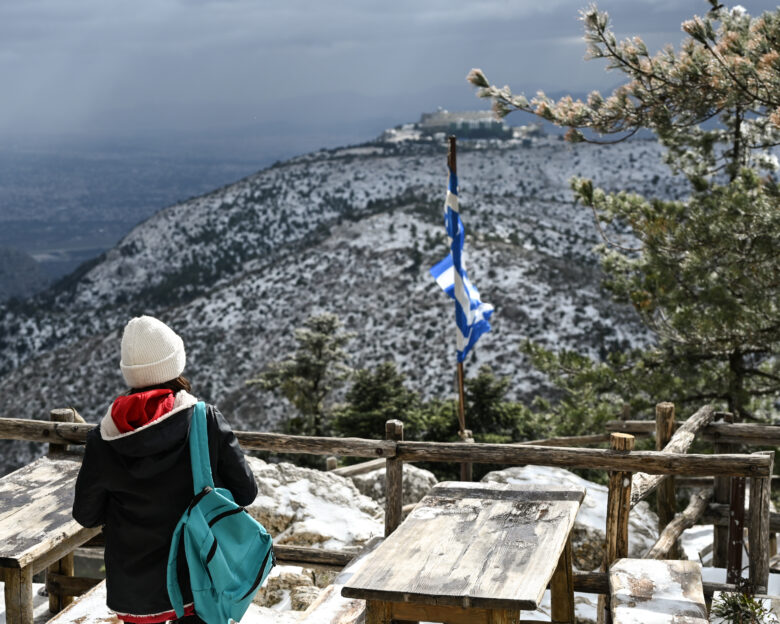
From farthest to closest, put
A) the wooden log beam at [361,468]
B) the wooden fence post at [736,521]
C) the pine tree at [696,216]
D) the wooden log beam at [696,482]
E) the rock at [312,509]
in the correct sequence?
the wooden log beam at [361,468], the wooden log beam at [696,482], the pine tree at [696,216], the rock at [312,509], the wooden fence post at [736,521]

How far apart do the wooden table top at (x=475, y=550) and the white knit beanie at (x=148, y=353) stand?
105 centimetres

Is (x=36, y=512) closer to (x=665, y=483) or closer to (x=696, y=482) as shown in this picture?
(x=665, y=483)

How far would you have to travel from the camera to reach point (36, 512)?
4398 millimetres

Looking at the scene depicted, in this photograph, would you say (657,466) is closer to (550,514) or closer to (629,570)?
(629,570)

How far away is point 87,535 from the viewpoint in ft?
14.4

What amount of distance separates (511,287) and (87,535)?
167ft

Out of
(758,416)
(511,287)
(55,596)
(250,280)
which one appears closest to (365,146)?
(250,280)

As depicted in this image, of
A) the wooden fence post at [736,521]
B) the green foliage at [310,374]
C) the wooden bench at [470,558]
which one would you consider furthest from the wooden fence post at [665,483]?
the green foliage at [310,374]

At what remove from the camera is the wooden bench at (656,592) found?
13.0 feet

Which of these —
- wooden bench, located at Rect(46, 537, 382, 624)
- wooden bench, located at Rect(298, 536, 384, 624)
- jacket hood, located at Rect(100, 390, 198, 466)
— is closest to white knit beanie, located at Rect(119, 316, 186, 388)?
jacket hood, located at Rect(100, 390, 198, 466)

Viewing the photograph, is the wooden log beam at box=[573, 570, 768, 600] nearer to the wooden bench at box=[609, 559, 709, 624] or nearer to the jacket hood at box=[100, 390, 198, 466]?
the wooden bench at box=[609, 559, 709, 624]

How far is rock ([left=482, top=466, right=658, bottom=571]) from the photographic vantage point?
26.4ft

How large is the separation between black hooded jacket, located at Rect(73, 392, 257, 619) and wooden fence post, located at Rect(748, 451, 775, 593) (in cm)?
351

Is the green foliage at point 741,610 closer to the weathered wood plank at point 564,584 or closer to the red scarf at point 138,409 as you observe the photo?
the weathered wood plank at point 564,584
